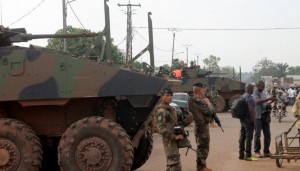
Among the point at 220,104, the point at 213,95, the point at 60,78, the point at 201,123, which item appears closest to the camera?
the point at 60,78

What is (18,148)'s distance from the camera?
26.4ft

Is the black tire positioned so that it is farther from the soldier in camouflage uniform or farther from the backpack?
the soldier in camouflage uniform

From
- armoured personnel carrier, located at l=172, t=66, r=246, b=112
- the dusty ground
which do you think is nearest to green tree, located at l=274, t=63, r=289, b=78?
armoured personnel carrier, located at l=172, t=66, r=246, b=112

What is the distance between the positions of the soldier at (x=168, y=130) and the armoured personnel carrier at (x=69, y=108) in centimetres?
34

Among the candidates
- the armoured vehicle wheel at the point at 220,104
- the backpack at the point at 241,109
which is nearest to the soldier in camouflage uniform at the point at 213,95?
the armoured vehicle wheel at the point at 220,104

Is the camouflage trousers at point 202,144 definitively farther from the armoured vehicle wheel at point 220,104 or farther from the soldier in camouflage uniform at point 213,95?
the armoured vehicle wheel at point 220,104

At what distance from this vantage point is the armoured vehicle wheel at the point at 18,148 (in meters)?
7.96

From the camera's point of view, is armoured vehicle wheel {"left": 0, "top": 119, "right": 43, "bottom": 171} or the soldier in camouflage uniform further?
the soldier in camouflage uniform

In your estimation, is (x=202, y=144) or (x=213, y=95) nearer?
(x=202, y=144)

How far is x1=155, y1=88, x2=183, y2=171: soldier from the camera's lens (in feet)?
25.7

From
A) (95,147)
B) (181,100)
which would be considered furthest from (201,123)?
(181,100)

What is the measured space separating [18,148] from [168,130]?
223cm

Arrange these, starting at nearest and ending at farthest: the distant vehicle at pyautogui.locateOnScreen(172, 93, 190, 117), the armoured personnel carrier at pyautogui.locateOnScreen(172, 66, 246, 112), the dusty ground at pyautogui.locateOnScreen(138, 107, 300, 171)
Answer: the dusty ground at pyautogui.locateOnScreen(138, 107, 300, 171) → the distant vehicle at pyautogui.locateOnScreen(172, 93, 190, 117) → the armoured personnel carrier at pyautogui.locateOnScreen(172, 66, 246, 112)

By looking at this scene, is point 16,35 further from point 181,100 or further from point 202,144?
point 181,100
